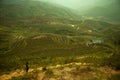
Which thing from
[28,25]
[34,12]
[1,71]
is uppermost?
[34,12]

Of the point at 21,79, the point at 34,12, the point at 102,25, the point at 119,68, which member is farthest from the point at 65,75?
the point at 34,12

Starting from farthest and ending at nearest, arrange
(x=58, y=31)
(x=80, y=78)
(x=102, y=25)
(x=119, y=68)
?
(x=102, y=25) → (x=58, y=31) → (x=119, y=68) → (x=80, y=78)

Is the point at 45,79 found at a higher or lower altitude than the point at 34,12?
lower

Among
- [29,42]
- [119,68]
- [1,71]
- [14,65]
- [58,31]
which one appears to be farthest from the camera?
[58,31]

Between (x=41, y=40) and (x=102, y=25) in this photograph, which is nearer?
(x=41, y=40)

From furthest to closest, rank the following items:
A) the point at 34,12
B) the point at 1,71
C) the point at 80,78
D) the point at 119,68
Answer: the point at 34,12 < the point at 1,71 < the point at 119,68 < the point at 80,78

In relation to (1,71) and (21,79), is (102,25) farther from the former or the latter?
(21,79)

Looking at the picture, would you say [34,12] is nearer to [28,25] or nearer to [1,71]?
[28,25]

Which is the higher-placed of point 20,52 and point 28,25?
point 28,25

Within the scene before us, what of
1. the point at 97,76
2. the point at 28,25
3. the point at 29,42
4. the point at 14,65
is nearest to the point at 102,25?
the point at 28,25
